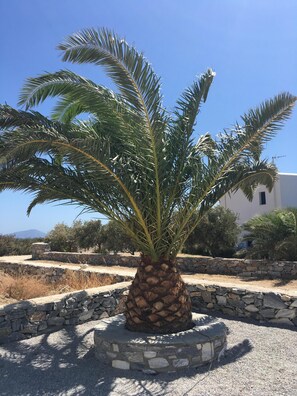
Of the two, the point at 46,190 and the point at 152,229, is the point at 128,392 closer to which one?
the point at 152,229

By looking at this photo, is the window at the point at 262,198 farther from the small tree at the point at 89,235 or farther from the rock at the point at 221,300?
the rock at the point at 221,300

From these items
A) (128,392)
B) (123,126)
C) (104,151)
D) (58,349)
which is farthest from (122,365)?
(123,126)

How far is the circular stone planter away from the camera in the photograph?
205 inches

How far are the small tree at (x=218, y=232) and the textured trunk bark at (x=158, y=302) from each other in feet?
38.2

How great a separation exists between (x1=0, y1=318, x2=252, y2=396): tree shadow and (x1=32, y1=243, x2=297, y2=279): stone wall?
24.1 ft

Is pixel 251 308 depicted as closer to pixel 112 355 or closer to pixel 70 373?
pixel 112 355

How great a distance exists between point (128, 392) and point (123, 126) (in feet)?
12.2

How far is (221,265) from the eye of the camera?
48.4ft

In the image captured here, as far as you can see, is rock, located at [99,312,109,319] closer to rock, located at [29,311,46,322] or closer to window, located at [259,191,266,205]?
rock, located at [29,311,46,322]

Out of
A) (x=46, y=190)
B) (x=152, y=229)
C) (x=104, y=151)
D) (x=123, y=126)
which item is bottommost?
(x=152, y=229)

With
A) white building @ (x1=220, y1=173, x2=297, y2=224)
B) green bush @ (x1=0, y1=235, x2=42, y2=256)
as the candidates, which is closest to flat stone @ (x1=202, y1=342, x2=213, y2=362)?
green bush @ (x1=0, y1=235, x2=42, y2=256)

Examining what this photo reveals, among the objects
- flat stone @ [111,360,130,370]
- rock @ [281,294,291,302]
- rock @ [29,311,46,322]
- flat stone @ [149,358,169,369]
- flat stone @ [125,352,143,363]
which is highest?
rock @ [281,294,291,302]

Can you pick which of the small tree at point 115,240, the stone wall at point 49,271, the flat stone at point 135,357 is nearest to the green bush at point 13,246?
the stone wall at point 49,271

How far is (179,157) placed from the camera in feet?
20.8
